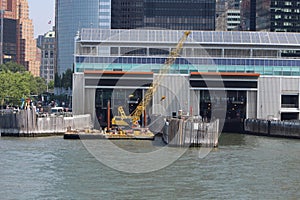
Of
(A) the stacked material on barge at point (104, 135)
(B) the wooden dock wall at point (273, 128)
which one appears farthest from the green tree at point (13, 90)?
(A) the stacked material on barge at point (104, 135)

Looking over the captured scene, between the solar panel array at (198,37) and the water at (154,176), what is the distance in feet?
135

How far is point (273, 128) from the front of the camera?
103750mm

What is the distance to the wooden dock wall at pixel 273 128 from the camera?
327 feet

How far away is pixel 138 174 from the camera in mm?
58094

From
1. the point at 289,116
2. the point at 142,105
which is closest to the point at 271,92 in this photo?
the point at 289,116

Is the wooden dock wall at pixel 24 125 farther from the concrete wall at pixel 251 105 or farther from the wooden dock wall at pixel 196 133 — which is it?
the concrete wall at pixel 251 105

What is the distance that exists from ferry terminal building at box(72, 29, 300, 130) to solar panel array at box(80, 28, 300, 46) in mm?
1010

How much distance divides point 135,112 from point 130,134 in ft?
50.2

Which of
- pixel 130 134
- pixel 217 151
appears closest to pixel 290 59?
pixel 130 134

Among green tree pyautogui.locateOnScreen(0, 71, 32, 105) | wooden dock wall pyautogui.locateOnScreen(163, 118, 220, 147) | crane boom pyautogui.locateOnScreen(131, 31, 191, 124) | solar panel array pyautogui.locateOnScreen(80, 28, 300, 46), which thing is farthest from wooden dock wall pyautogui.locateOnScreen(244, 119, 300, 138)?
green tree pyautogui.locateOnScreen(0, 71, 32, 105)

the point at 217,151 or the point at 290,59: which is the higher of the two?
the point at 290,59

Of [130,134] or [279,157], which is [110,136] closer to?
[130,134]

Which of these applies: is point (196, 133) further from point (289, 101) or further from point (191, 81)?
point (289, 101)

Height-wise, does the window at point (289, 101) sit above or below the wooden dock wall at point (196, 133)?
above
